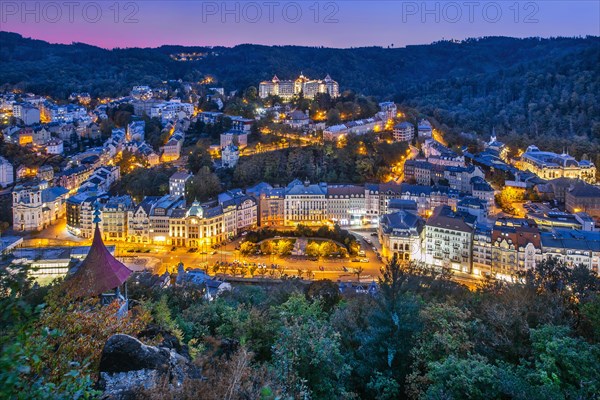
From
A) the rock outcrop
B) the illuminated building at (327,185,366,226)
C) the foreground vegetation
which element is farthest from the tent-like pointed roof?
the illuminated building at (327,185,366,226)

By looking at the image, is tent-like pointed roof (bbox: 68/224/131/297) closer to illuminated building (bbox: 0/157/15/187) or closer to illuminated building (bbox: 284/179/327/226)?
illuminated building (bbox: 284/179/327/226)

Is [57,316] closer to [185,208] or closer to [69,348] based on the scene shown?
[69,348]

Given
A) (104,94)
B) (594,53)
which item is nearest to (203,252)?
(104,94)

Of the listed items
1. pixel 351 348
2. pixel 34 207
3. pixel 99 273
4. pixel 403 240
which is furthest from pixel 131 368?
pixel 34 207

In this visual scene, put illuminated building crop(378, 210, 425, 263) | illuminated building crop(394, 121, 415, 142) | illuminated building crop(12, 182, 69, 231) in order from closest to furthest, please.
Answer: illuminated building crop(378, 210, 425, 263)
illuminated building crop(12, 182, 69, 231)
illuminated building crop(394, 121, 415, 142)

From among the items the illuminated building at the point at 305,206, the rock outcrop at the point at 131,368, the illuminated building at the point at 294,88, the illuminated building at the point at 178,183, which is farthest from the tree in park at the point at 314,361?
the illuminated building at the point at 294,88

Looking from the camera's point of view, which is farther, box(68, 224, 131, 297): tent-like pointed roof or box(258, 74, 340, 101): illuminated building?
box(258, 74, 340, 101): illuminated building
